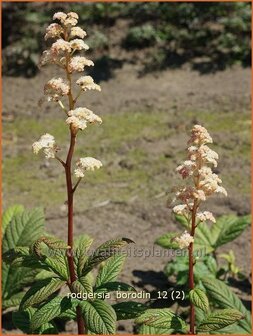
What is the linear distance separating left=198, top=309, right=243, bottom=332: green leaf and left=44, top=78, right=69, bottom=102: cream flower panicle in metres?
1.29

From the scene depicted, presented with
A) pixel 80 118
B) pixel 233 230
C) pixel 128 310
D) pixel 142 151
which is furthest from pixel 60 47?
pixel 142 151

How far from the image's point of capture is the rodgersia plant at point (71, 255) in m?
2.81

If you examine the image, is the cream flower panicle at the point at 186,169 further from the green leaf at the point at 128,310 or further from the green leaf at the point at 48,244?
the green leaf at the point at 128,310

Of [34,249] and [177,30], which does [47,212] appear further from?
[177,30]

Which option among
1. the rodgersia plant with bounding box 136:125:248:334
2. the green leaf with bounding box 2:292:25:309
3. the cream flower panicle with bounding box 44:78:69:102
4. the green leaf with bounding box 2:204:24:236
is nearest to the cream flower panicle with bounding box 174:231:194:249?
the rodgersia plant with bounding box 136:125:248:334

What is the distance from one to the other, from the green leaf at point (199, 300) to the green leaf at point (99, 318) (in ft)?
1.26

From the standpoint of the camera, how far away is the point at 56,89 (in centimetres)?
279

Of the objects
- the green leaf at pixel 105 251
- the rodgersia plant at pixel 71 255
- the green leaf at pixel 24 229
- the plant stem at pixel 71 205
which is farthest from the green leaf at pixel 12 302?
the green leaf at pixel 105 251

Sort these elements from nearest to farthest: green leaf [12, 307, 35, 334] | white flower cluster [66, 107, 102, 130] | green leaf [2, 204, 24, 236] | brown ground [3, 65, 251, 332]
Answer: white flower cluster [66, 107, 102, 130]
green leaf [12, 307, 35, 334]
green leaf [2, 204, 24, 236]
brown ground [3, 65, 251, 332]

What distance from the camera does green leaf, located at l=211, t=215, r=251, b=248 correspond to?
431 cm

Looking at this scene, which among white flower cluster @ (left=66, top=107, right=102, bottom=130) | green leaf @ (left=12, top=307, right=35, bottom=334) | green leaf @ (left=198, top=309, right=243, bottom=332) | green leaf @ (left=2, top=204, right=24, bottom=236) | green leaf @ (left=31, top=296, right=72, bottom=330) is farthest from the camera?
green leaf @ (left=2, top=204, right=24, bottom=236)

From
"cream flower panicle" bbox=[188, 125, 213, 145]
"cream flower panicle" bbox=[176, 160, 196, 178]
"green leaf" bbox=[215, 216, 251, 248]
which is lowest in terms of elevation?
"green leaf" bbox=[215, 216, 251, 248]

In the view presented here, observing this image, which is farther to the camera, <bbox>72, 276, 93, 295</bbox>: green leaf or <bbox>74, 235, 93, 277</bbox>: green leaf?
<bbox>74, 235, 93, 277</bbox>: green leaf

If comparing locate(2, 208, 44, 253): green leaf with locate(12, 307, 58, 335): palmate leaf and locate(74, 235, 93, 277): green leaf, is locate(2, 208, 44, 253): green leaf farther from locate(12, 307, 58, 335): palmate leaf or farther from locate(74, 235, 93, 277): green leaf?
locate(74, 235, 93, 277): green leaf
